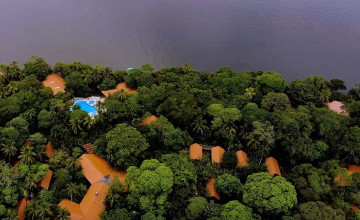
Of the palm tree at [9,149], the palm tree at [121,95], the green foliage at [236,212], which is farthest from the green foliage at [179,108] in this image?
the palm tree at [9,149]

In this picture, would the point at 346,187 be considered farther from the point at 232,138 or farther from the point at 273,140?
the point at 232,138

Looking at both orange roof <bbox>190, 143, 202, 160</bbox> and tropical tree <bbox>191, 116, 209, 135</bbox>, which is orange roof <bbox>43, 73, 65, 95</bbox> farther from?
orange roof <bbox>190, 143, 202, 160</bbox>

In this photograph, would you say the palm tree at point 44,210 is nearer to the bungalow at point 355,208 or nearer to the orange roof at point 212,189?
the orange roof at point 212,189

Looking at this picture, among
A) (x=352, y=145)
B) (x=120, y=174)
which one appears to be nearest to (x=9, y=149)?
(x=120, y=174)

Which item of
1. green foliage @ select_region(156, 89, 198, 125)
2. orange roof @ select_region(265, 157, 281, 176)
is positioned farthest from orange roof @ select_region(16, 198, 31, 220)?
orange roof @ select_region(265, 157, 281, 176)

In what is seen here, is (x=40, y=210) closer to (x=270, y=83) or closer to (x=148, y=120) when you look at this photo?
(x=148, y=120)

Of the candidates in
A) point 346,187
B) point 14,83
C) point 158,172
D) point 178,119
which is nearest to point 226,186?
point 158,172

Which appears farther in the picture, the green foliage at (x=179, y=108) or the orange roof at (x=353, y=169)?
the green foliage at (x=179, y=108)
